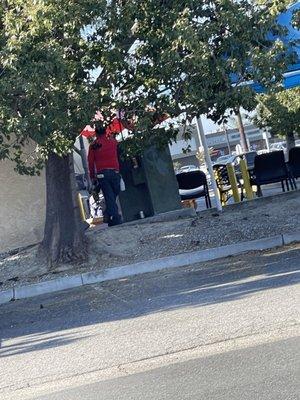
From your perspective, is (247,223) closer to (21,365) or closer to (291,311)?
(291,311)

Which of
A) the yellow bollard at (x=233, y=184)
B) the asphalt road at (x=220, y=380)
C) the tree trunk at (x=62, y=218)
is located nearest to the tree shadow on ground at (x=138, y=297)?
the tree trunk at (x=62, y=218)

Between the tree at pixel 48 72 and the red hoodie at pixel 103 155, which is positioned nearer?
Answer: the tree at pixel 48 72

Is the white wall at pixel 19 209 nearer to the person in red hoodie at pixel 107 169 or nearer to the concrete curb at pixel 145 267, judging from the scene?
the person in red hoodie at pixel 107 169

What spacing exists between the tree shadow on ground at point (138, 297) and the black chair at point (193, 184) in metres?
5.76

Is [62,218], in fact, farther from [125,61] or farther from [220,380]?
[220,380]

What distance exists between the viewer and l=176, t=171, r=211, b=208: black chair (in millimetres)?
17031

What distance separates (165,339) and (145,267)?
426 cm

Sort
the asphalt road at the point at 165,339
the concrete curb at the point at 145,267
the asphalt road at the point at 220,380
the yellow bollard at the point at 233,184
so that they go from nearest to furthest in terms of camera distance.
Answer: the asphalt road at the point at 220,380 → the asphalt road at the point at 165,339 → the concrete curb at the point at 145,267 → the yellow bollard at the point at 233,184

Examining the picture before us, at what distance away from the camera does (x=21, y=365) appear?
6.99 meters

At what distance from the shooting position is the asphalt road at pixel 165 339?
19.0ft

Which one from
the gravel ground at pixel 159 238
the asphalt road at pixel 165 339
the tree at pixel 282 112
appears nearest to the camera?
the asphalt road at pixel 165 339

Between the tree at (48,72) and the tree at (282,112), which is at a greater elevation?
the tree at (48,72)

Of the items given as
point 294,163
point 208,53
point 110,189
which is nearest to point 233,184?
point 294,163

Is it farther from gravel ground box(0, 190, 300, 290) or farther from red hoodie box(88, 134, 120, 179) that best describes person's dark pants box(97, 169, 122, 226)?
gravel ground box(0, 190, 300, 290)
